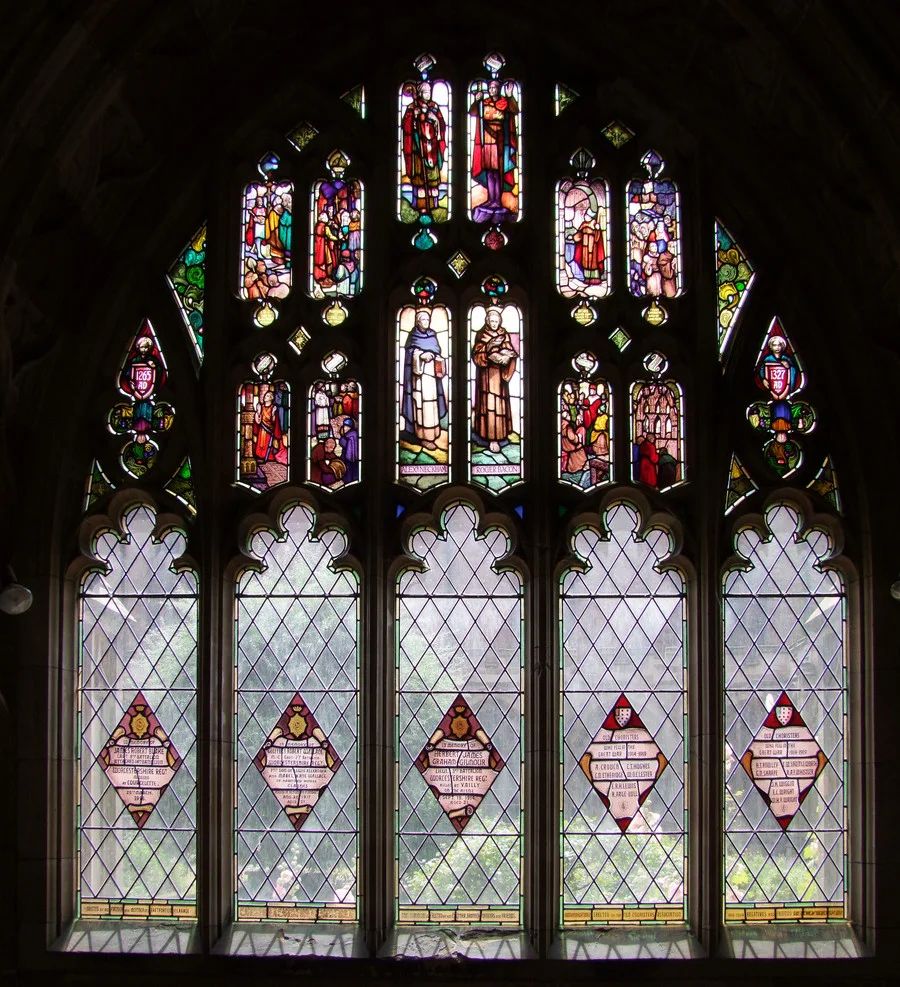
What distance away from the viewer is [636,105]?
8.12 metres

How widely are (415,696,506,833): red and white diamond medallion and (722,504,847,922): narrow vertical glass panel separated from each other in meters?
1.35

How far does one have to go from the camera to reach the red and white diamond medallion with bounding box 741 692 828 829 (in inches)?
301

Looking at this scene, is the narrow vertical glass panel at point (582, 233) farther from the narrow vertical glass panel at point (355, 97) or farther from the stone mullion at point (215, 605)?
the stone mullion at point (215, 605)

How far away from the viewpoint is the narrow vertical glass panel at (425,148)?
822cm

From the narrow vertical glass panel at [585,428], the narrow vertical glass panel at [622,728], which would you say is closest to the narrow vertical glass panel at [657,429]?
the narrow vertical glass panel at [585,428]

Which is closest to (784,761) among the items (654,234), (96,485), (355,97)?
(654,234)

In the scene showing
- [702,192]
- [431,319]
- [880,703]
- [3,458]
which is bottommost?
[880,703]

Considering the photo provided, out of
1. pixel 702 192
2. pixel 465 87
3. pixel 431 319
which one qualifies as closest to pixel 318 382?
pixel 431 319

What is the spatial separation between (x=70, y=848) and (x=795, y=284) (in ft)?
17.3

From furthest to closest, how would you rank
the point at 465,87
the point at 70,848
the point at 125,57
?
the point at 465,87 → the point at 70,848 → the point at 125,57

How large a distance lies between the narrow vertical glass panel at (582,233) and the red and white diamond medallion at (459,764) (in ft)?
8.43

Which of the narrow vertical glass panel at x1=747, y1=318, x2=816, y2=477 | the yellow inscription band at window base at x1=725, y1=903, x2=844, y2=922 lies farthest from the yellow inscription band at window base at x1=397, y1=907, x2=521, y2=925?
the narrow vertical glass panel at x1=747, y1=318, x2=816, y2=477

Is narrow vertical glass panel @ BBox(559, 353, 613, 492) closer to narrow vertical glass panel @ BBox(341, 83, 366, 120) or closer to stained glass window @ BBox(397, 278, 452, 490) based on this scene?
stained glass window @ BBox(397, 278, 452, 490)

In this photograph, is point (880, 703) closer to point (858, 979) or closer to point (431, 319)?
point (858, 979)
